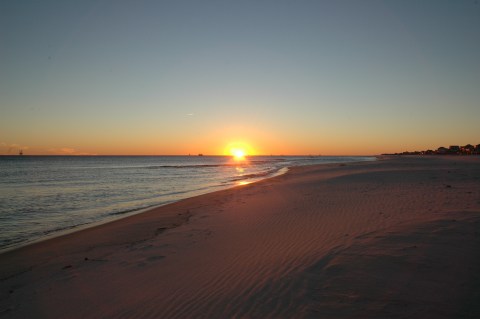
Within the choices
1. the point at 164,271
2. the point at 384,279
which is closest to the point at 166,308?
the point at 164,271

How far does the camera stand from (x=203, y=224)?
10.7 meters

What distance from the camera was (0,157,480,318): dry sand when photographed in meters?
4.51

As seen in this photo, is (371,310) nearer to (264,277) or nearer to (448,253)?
(264,277)

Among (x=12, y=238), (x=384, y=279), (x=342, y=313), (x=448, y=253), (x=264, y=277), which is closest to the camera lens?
(x=342, y=313)

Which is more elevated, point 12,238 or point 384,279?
point 384,279

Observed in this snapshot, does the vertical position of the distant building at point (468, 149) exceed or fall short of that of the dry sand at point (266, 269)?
it exceeds it

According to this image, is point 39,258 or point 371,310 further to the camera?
point 39,258

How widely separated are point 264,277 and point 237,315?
1.37 meters

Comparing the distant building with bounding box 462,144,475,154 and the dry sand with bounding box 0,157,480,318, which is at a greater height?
the distant building with bounding box 462,144,475,154

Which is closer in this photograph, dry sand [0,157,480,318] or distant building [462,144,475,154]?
dry sand [0,157,480,318]

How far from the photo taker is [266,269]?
6.02 meters

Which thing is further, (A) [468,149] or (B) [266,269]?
(A) [468,149]

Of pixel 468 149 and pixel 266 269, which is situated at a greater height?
pixel 468 149

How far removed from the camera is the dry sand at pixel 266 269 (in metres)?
4.51
